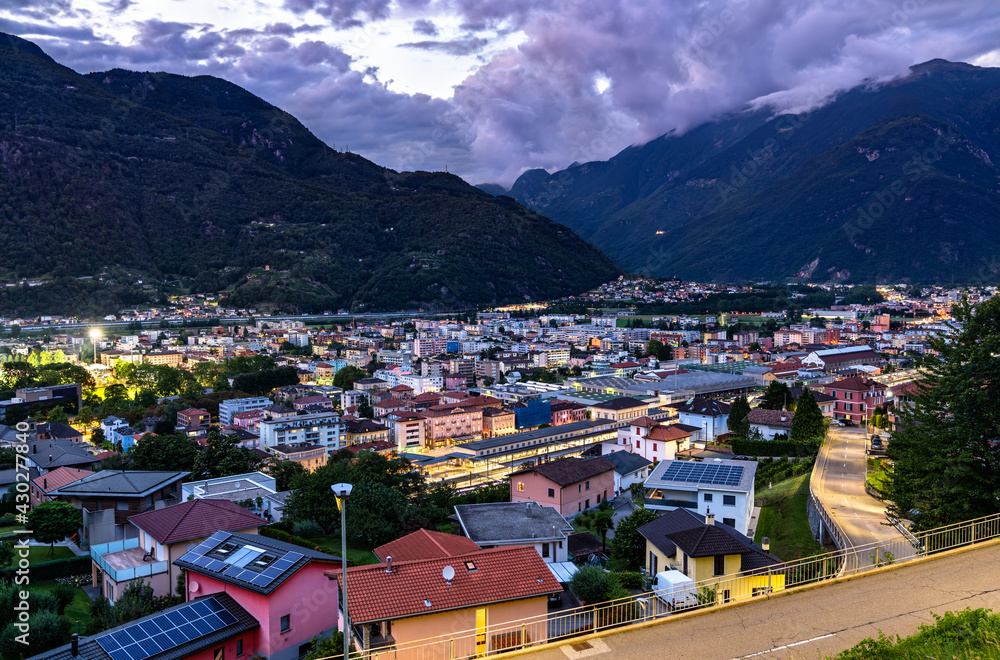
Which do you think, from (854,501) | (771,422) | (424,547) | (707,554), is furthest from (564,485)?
(771,422)

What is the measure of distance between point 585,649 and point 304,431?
30.2m

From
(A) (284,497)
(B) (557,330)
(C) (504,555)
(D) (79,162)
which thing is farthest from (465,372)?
(D) (79,162)

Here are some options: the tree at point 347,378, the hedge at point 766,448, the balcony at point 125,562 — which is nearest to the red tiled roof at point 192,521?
the balcony at point 125,562

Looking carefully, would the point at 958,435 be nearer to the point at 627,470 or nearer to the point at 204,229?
the point at 627,470

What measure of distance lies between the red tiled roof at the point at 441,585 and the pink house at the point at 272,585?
1736mm

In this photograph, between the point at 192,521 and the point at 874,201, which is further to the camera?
the point at 874,201

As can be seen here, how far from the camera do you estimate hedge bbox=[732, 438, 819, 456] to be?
68.5 feet

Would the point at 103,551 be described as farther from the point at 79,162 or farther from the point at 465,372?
the point at 79,162

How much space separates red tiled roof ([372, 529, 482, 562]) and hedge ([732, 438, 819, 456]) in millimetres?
15143

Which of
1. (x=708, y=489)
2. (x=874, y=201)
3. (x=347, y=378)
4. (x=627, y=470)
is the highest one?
(x=874, y=201)

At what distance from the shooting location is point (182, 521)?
33.7 feet

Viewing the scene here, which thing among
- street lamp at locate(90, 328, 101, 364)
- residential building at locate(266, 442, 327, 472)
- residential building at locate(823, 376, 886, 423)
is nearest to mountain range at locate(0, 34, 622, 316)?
street lamp at locate(90, 328, 101, 364)

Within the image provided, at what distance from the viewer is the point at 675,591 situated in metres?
7.51

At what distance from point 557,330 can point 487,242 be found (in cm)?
4693
